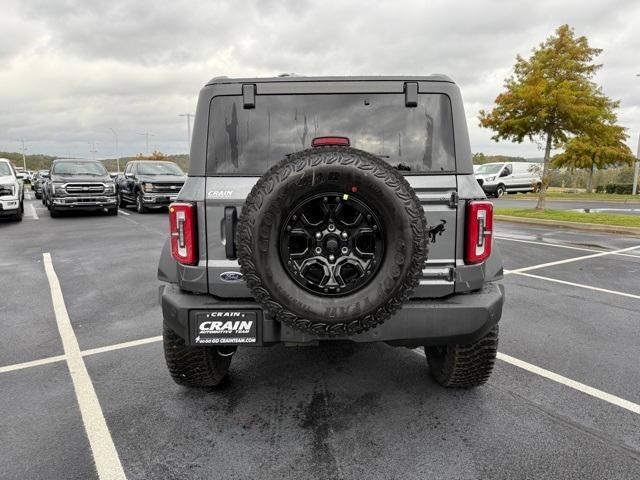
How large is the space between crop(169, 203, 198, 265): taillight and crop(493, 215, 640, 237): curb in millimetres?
12070

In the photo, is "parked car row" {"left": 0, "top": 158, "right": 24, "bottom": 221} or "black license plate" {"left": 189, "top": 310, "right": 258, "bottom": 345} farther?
"parked car row" {"left": 0, "top": 158, "right": 24, "bottom": 221}

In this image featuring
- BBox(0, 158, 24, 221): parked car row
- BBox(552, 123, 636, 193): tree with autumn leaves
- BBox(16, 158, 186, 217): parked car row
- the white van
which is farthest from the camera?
BBox(552, 123, 636, 193): tree with autumn leaves

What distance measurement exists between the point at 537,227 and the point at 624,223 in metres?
2.14

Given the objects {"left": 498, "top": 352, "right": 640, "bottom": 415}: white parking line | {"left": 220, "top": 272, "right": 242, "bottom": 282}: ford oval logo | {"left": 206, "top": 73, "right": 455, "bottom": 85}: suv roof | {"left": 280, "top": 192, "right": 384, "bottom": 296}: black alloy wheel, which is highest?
{"left": 206, "top": 73, "right": 455, "bottom": 85}: suv roof

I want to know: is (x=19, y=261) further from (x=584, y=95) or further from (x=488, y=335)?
(x=584, y=95)

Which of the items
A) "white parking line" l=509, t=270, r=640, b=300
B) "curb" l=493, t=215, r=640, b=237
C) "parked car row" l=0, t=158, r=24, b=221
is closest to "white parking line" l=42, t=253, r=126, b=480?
"white parking line" l=509, t=270, r=640, b=300

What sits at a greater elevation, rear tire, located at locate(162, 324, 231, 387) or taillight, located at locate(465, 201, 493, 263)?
taillight, located at locate(465, 201, 493, 263)

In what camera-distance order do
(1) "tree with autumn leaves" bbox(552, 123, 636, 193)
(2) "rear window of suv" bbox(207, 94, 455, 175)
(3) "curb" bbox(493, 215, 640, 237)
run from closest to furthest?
(2) "rear window of suv" bbox(207, 94, 455, 175) < (3) "curb" bbox(493, 215, 640, 237) < (1) "tree with autumn leaves" bbox(552, 123, 636, 193)

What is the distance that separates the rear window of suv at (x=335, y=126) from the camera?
8.98 feet

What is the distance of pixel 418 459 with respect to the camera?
2424 millimetres

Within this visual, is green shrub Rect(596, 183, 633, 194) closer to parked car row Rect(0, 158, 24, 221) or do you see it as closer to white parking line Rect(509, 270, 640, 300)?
white parking line Rect(509, 270, 640, 300)

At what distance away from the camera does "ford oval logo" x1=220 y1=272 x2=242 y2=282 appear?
8.57 ft

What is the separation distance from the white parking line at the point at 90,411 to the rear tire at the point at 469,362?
2.05 m

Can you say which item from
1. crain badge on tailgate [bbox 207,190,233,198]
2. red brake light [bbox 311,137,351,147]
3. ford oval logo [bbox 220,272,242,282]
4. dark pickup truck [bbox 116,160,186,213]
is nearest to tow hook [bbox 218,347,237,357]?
ford oval logo [bbox 220,272,242,282]
